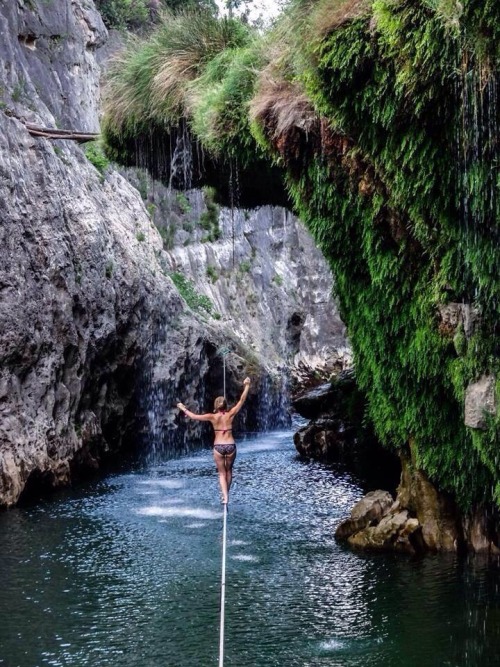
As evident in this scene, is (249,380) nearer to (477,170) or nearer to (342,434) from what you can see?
→ (477,170)

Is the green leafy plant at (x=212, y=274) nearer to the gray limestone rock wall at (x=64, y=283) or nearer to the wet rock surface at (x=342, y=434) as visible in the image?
the gray limestone rock wall at (x=64, y=283)

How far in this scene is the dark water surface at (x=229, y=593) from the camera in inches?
326

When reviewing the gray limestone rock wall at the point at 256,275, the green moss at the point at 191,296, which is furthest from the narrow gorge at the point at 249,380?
the gray limestone rock wall at the point at 256,275

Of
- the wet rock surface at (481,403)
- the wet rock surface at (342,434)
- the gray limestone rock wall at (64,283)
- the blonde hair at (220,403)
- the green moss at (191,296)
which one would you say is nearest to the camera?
Answer: the wet rock surface at (481,403)

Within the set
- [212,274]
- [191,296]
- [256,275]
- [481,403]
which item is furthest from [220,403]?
[256,275]

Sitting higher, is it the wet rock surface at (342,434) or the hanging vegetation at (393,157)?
the hanging vegetation at (393,157)

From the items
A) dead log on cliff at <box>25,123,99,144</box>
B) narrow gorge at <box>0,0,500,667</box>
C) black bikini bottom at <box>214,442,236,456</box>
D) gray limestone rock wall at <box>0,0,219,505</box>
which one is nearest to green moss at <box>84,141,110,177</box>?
narrow gorge at <box>0,0,500,667</box>

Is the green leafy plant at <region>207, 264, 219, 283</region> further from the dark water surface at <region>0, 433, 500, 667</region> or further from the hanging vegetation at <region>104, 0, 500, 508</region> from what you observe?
the hanging vegetation at <region>104, 0, 500, 508</region>

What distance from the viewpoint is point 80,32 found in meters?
24.7

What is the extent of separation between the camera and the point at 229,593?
9.99 meters

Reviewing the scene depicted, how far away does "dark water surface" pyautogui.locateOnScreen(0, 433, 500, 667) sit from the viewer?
827 cm

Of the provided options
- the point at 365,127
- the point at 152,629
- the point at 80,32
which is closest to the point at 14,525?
the point at 152,629

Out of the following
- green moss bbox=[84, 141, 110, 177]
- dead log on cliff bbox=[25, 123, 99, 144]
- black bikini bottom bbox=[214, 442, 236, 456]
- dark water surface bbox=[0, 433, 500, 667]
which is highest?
green moss bbox=[84, 141, 110, 177]

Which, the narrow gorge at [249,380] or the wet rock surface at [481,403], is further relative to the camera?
the wet rock surface at [481,403]
